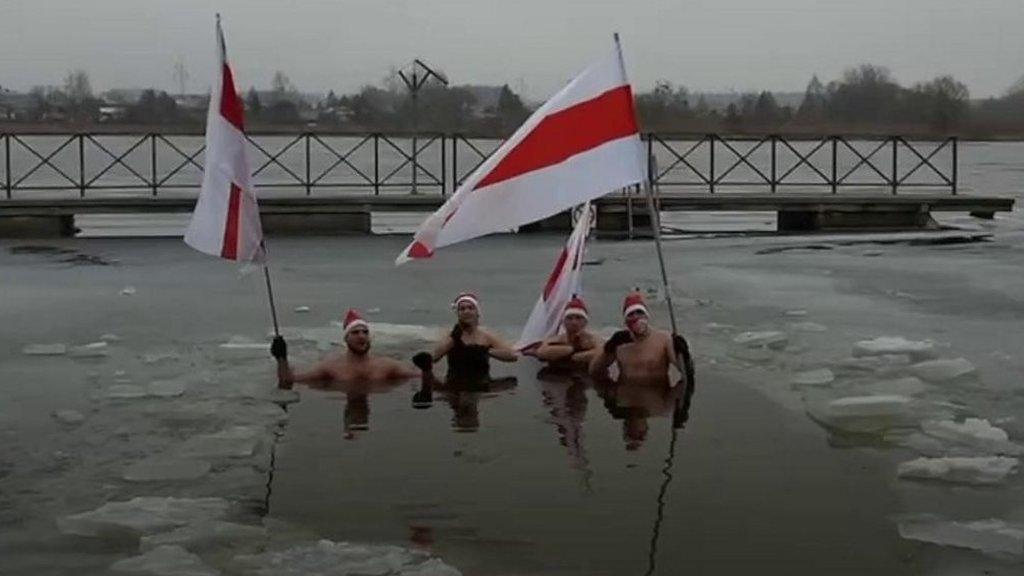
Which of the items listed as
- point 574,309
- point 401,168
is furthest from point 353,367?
point 401,168

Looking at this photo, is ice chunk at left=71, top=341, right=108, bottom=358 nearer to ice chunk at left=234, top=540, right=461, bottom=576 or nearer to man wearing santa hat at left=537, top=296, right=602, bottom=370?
man wearing santa hat at left=537, top=296, right=602, bottom=370

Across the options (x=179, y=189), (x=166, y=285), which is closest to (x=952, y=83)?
(x=179, y=189)

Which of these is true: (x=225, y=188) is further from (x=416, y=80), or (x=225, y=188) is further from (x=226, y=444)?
(x=416, y=80)

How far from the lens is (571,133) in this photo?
9.75m

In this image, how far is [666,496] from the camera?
24.7ft

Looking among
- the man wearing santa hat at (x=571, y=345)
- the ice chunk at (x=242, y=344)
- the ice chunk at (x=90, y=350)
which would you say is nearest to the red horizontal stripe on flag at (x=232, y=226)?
the ice chunk at (x=242, y=344)

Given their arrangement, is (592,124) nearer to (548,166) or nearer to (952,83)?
(548,166)

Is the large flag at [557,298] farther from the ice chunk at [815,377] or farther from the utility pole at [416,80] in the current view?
the utility pole at [416,80]

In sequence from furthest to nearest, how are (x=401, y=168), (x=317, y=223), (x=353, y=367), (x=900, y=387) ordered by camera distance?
(x=401, y=168), (x=317, y=223), (x=353, y=367), (x=900, y=387)

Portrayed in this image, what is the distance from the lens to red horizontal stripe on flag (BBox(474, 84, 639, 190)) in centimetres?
962

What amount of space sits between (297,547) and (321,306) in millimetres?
8779

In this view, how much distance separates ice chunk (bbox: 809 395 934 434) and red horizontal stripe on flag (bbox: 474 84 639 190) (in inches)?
87.0

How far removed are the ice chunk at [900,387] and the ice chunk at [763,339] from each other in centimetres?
186

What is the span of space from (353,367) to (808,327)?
4485mm
